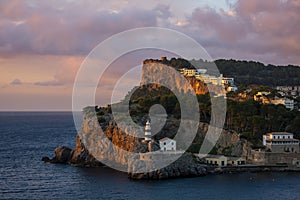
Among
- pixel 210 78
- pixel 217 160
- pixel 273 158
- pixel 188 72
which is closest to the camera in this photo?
pixel 217 160

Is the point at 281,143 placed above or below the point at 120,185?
above

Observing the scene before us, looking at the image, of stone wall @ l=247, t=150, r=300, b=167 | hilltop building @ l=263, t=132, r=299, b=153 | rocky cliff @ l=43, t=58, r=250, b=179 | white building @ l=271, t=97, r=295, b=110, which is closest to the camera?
rocky cliff @ l=43, t=58, r=250, b=179

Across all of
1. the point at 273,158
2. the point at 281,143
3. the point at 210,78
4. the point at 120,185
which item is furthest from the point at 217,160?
the point at 210,78

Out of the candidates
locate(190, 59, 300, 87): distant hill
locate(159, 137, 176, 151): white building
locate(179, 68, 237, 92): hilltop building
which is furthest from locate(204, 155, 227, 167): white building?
locate(190, 59, 300, 87): distant hill

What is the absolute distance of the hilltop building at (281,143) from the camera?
151 ft

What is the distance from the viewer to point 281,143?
151 ft

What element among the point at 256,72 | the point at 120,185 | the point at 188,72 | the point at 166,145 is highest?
the point at 256,72

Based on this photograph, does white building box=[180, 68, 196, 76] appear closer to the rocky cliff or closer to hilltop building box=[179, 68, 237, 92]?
hilltop building box=[179, 68, 237, 92]

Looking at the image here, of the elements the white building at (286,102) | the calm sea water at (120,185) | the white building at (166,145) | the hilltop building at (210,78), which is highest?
the hilltop building at (210,78)

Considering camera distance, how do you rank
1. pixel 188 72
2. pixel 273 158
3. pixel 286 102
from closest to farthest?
pixel 273 158 < pixel 286 102 < pixel 188 72

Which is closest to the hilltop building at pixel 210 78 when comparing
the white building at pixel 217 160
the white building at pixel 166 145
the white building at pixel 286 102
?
the white building at pixel 286 102

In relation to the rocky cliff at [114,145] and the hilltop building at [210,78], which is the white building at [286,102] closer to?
the hilltop building at [210,78]

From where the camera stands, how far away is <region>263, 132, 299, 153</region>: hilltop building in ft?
151

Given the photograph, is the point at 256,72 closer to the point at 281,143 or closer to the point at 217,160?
the point at 281,143
